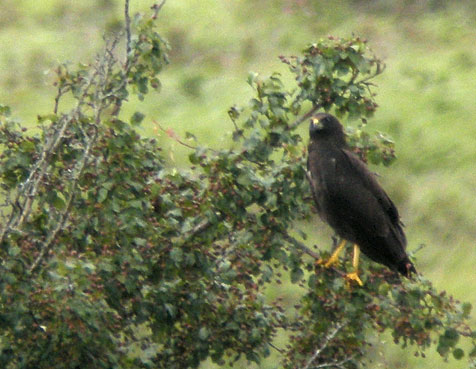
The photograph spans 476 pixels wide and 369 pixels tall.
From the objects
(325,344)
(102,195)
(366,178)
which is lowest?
(102,195)

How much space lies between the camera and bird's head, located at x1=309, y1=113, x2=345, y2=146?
6.33 metres

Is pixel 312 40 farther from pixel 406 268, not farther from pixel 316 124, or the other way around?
pixel 406 268

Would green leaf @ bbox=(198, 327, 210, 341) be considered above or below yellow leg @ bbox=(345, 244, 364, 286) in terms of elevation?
below

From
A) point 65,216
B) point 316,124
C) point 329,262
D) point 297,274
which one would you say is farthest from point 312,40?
point 65,216

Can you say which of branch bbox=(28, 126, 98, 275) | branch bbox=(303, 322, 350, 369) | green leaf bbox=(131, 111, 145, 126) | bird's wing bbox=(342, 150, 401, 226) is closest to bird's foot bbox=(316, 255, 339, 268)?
branch bbox=(303, 322, 350, 369)

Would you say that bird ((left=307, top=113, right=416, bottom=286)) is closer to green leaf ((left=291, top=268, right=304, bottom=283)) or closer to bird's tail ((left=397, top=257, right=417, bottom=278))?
bird's tail ((left=397, top=257, right=417, bottom=278))

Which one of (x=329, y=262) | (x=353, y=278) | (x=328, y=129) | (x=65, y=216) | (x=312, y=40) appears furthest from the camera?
(x=312, y=40)

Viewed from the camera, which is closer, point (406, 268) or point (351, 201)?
point (406, 268)

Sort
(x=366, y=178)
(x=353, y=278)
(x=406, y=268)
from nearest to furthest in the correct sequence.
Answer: (x=353, y=278), (x=406, y=268), (x=366, y=178)

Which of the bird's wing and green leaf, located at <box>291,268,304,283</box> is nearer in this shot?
green leaf, located at <box>291,268,304,283</box>

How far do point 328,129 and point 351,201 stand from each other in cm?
42

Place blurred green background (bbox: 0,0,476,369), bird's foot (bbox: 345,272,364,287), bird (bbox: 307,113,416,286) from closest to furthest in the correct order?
bird's foot (bbox: 345,272,364,287) < bird (bbox: 307,113,416,286) < blurred green background (bbox: 0,0,476,369)

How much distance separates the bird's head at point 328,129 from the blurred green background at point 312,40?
344 cm

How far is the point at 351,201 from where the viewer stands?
6152 millimetres
